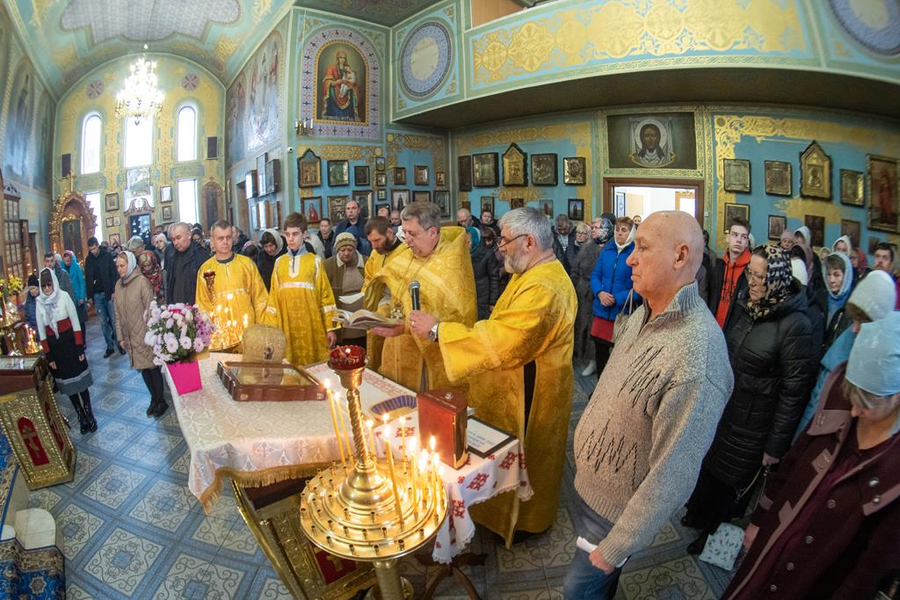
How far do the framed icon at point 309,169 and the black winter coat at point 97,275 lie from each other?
3805mm

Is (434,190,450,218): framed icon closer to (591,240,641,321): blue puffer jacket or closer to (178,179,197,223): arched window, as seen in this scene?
(178,179,197,223): arched window

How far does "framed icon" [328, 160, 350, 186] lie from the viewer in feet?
32.6

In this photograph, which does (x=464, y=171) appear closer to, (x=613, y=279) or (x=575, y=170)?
(x=575, y=170)

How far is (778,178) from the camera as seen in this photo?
22.2 ft

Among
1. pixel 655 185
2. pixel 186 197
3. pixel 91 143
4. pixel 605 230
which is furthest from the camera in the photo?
pixel 186 197

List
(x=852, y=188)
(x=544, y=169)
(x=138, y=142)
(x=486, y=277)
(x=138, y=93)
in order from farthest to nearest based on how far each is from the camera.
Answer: (x=544, y=169)
(x=138, y=142)
(x=138, y=93)
(x=486, y=277)
(x=852, y=188)

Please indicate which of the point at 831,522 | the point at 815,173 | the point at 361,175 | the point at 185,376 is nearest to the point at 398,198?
the point at 361,175

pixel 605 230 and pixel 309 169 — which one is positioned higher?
pixel 309 169

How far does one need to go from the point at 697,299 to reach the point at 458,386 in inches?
68.3

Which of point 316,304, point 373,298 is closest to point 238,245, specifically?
point 316,304

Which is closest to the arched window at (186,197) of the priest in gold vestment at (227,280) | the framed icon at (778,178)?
the priest in gold vestment at (227,280)

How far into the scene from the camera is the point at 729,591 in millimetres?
1732

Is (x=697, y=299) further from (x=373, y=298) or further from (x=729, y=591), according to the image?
(x=373, y=298)

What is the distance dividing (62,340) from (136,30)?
7.98 metres
